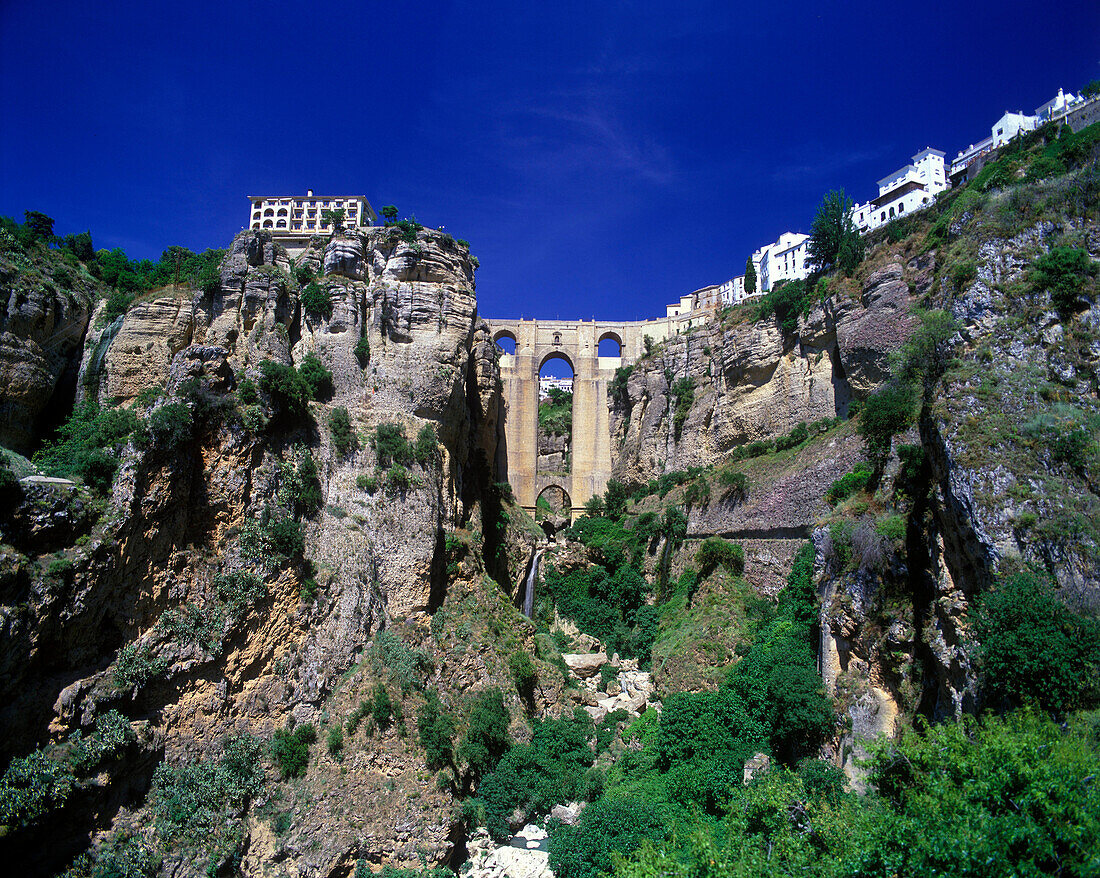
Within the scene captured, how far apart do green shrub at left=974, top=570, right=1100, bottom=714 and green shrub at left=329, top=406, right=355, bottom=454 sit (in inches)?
758

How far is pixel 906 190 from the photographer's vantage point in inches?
1956

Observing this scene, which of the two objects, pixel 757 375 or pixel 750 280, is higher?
pixel 750 280

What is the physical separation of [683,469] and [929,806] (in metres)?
27.5

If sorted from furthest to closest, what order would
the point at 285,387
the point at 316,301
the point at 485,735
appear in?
1. the point at 316,301
2. the point at 285,387
3. the point at 485,735

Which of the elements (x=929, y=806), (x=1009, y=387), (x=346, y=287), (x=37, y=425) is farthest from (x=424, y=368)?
(x=929, y=806)

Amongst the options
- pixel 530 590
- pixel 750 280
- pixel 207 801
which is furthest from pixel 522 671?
pixel 750 280

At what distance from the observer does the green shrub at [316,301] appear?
25.1 metres

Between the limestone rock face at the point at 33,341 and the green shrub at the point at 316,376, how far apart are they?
27.2 feet

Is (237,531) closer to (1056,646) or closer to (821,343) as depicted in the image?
(1056,646)

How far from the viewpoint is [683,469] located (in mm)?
37500

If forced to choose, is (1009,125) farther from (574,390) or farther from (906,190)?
(574,390)

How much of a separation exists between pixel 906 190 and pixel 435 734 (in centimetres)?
5162

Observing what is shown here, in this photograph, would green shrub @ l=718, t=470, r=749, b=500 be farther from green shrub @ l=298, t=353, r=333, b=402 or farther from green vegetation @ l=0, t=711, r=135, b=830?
green vegetation @ l=0, t=711, r=135, b=830

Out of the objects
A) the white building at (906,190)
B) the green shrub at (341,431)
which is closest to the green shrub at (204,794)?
the green shrub at (341,431)
